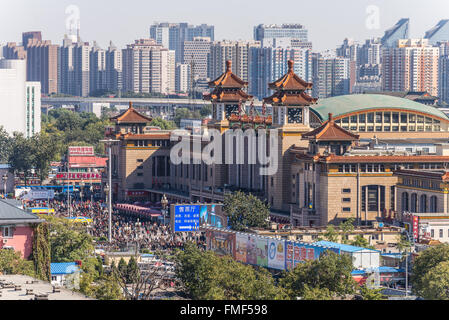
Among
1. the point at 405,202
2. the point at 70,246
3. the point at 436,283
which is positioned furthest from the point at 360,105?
the point at 436,283

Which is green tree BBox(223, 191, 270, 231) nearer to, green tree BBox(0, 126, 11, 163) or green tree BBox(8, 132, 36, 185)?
green tree BBox(8, 132, 36, 185)

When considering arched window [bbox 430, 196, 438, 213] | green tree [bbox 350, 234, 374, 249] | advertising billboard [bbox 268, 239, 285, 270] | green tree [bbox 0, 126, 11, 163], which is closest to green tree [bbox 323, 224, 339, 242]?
green tree [bbox 350, 234, 374, 249]

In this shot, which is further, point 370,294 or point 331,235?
point 331,235

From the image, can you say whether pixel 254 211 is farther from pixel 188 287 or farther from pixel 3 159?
pixel 3 159

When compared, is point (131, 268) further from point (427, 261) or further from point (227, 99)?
point (227, 99)
